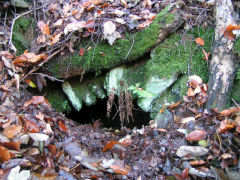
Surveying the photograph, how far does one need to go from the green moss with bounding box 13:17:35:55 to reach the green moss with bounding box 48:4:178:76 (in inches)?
23.3

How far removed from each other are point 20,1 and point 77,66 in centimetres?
163

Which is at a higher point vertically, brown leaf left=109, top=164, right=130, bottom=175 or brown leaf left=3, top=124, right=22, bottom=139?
brown leaf left=3, top=124, right=22, bottom=139

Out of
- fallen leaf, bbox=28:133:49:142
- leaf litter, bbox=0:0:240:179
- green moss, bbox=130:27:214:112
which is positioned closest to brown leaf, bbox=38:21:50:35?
leaf litter, bbox=0:0:240:179

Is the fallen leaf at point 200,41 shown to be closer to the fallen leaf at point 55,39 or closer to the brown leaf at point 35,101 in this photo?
the fallen leaf at point 55,39

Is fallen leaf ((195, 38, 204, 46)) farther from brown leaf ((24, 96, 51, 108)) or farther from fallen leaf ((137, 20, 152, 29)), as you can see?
brown leaf ((24, 96, 51, 108))

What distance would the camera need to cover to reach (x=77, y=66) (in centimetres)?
376

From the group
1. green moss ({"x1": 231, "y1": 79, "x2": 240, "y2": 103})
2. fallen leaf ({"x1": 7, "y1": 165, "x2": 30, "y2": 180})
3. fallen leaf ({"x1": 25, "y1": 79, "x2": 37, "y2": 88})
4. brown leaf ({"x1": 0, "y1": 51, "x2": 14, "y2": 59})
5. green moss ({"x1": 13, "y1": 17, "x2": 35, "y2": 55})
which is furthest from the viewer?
green moss ({"x1": 13, "y1": 17, "x2": 35, "y2": 55})

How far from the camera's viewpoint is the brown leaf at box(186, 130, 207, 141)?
2549 mm

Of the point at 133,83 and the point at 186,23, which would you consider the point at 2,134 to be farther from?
the point at 186,23

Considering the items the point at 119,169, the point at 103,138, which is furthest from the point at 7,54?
the point at 119,169

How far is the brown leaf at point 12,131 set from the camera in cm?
221

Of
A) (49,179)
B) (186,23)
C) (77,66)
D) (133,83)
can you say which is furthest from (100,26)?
(49,179)

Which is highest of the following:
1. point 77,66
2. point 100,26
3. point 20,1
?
point 20,1

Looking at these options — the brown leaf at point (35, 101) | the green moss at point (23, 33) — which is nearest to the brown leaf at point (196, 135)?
the brown leaf at point (35, 101)
